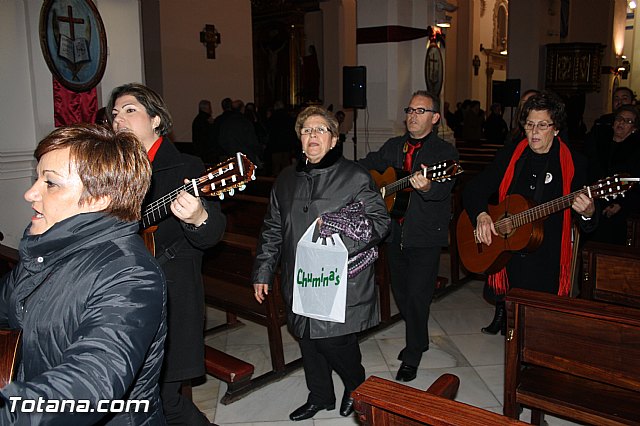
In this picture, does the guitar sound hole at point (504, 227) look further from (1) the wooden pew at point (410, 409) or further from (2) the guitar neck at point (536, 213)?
(1) the wooden pew at point (410, 409)

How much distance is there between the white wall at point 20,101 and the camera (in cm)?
458

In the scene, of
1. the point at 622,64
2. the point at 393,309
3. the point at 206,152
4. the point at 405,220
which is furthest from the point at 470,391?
the point at 622,64

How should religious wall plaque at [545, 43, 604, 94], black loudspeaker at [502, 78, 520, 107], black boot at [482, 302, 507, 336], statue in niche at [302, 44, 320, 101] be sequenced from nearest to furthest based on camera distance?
black boot at [482, 302, 507, 336] < black loudspeaker at [502, 78, 520, 107] < religious wall plaque at [545, 43, 604, 94] < statue in niche at [302, 44, 320, 101]

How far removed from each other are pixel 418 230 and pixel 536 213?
686mm

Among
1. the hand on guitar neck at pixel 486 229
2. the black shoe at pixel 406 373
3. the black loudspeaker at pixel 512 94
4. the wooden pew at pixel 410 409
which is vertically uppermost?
the black loudspeaker at pixel 512 94

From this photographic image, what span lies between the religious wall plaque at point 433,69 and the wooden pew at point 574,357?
196 inches

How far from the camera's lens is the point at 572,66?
12.8 meters

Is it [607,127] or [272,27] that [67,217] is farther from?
[272,27]

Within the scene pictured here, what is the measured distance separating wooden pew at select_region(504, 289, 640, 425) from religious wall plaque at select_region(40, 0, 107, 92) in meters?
3.95

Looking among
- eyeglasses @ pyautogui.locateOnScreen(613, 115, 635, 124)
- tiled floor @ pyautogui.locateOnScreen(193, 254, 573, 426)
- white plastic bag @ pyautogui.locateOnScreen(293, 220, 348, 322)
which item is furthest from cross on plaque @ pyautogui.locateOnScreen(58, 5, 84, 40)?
eyeglasses @ pyautogui.locateOnScreen(613, 115, 635, 124)

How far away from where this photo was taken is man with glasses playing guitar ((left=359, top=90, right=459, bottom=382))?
3.48 metres

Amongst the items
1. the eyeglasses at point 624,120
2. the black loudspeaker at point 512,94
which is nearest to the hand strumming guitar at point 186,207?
the eyeglasses at point 624,120

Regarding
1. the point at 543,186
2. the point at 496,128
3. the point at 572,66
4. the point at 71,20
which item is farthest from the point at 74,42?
the point at 572,66

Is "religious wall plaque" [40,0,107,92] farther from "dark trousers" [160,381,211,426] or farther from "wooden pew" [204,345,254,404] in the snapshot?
"dark trousers" [160,381,211,426]
